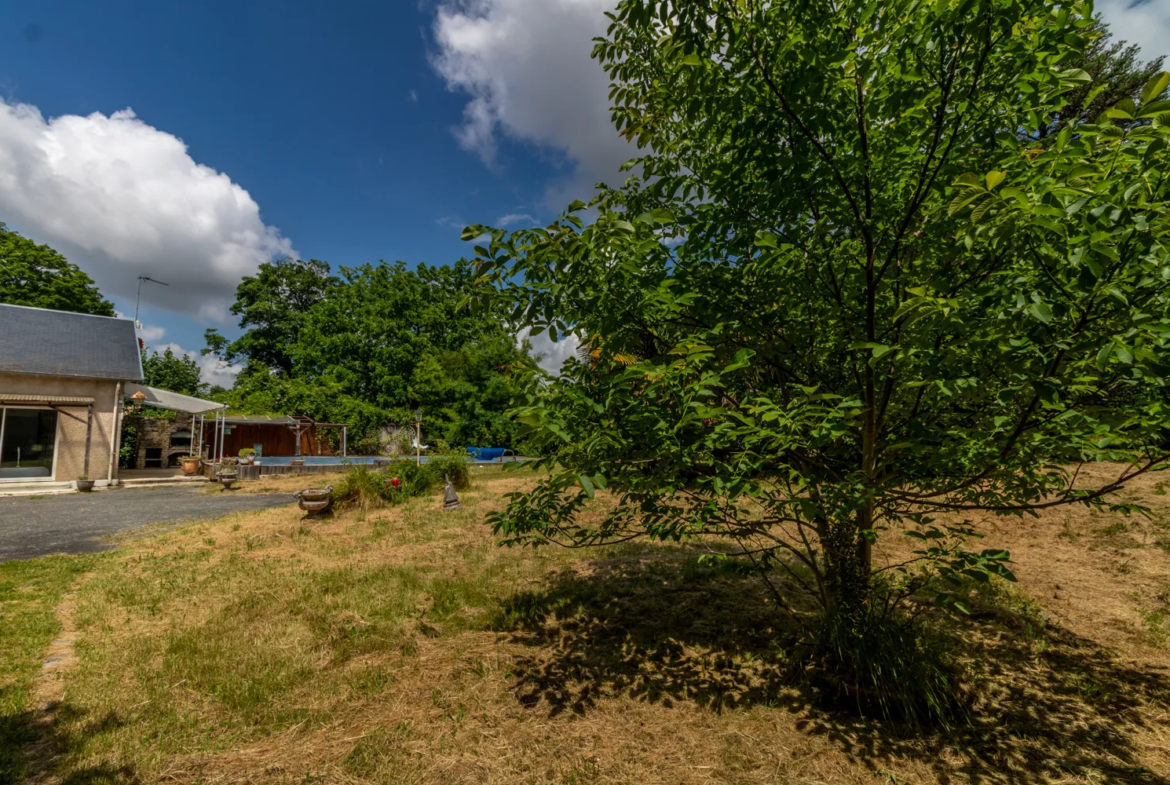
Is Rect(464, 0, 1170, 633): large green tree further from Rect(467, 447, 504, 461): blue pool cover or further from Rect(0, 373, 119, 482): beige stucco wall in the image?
Rect(467, 447, 504, 461): blue pool cover

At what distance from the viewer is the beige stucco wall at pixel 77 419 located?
15.4 meters

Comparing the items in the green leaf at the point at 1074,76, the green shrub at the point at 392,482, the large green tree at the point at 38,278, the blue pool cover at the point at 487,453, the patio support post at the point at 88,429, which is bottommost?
the green shrub at the point at 392,482

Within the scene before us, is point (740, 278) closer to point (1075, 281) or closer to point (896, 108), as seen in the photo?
point (896, 108)

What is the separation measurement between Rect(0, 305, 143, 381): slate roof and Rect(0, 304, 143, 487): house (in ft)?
0.07

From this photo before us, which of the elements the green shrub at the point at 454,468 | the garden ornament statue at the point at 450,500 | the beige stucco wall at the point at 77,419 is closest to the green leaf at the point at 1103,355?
the garden ornament statue at the point at 450,500

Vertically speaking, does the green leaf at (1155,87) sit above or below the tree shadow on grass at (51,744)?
above

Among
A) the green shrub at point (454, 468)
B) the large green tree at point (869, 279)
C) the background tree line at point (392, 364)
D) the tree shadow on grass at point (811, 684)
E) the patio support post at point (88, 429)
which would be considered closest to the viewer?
the large green tree at point (869, 279)

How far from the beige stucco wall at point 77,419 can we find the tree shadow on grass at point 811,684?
61.4 ft

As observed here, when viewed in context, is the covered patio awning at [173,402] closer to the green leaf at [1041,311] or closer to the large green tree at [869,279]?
the large green tree at [869,279]

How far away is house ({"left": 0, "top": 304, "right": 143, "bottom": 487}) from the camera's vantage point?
15.3 meters

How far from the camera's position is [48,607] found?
5348mm

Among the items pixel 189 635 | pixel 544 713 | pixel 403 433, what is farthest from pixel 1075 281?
pixel 403 433

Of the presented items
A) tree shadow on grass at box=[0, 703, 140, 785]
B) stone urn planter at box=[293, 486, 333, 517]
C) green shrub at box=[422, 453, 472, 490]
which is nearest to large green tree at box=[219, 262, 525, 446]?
green shrub at box=[422, 453, 472, 490]

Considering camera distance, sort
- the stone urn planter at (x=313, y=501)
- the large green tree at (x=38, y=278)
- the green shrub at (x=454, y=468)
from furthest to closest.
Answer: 1. the large green tree at (x=38, y=278)
2. the green shrub at (x=454, y=468)
3. the stone urn planter at (x=313, y=501)
